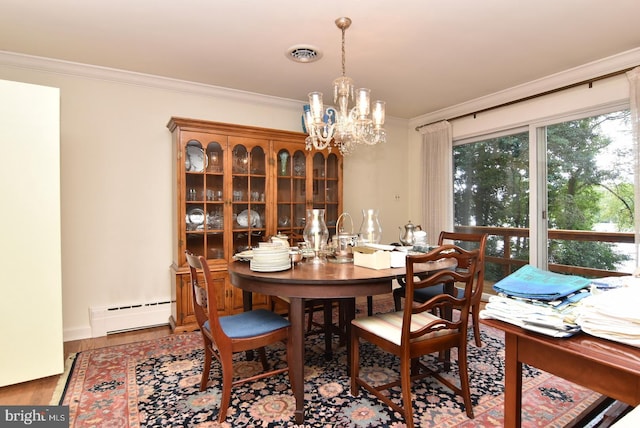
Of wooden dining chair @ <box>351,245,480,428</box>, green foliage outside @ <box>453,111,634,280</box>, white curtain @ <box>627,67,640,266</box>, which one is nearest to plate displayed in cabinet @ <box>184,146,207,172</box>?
wooden dining chair @ <box>351,245,480,428</box>

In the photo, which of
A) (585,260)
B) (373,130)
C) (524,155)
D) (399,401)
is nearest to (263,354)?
(399,401)

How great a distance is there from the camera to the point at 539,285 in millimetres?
1059

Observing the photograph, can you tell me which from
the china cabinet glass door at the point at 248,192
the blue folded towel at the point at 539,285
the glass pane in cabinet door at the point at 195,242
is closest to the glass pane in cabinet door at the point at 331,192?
the china cabinet glass door at the point at 248,192

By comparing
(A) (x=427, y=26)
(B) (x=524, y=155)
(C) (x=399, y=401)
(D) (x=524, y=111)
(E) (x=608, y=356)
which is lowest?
(C) (x=399, y=401)

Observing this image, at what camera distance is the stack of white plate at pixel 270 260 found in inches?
77.5

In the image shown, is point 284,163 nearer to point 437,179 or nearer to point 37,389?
point 437,179

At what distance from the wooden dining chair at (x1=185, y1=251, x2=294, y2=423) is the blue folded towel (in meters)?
1.24

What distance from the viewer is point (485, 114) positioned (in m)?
3.97

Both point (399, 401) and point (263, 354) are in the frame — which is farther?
point (263, 354)

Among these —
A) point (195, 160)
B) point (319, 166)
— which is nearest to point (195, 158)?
point (195, 160)

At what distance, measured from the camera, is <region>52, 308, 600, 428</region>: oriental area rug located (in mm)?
1828

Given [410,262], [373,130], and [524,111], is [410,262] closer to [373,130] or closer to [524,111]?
[373,130]

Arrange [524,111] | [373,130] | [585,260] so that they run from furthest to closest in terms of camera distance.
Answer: [524,111] < [585,260] < [373,130]

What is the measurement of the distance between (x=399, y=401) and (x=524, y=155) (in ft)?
9.82
